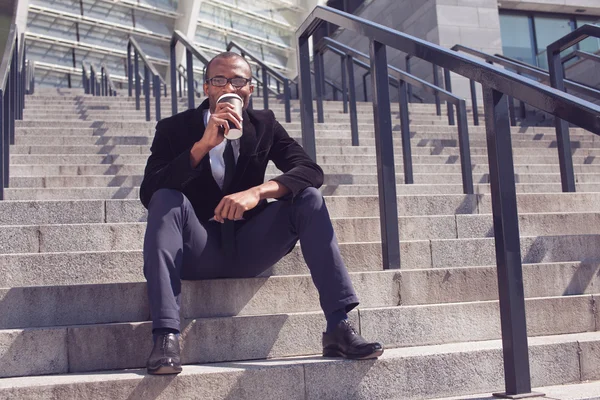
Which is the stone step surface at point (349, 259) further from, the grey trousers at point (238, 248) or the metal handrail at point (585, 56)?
the metal handrail at point (585, 56)

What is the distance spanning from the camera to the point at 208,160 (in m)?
2.42

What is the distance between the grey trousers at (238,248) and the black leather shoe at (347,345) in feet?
0.23

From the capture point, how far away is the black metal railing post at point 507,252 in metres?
1.89

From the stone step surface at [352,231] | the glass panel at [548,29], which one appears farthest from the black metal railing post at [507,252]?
the glass panel at [548,29]

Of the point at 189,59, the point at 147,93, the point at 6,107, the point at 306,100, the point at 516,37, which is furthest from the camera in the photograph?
the point at 516,37

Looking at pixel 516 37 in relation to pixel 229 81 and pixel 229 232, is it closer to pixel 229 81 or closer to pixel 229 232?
pixel 229 81

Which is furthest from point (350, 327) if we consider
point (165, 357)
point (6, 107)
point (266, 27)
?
point (266, 27)

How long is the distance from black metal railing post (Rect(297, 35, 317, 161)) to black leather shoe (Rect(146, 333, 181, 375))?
1819 millimetres

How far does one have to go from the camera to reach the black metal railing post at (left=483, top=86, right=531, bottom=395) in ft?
6.20

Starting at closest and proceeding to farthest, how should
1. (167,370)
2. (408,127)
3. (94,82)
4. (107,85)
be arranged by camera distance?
(167,370), (408,127), (107,85), (94,82)

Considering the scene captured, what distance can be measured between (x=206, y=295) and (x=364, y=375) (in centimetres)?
60

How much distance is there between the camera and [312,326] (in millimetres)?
2303

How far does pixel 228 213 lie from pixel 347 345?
0.54 metres

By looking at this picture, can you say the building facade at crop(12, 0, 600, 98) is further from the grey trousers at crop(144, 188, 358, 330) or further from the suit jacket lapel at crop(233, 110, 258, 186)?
the grey trousers at crop(144, 188, 358, 330)
